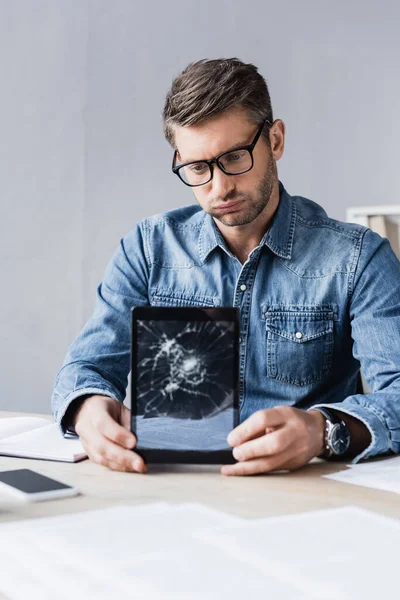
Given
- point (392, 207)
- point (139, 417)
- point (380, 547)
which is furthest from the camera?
point (392, 207)

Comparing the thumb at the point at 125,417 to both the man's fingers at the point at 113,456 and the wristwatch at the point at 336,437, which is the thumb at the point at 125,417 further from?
the wristwatch at the point at 336,437

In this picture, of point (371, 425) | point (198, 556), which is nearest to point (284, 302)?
point (371, 425)

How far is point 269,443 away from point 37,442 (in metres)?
0.43

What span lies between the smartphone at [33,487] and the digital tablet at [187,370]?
16cm

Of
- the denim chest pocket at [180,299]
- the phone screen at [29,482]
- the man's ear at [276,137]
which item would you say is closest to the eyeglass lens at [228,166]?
the man's ear at [276,137]

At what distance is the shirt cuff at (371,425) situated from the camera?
3.93 ft

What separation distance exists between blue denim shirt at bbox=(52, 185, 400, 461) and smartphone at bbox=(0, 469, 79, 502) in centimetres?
37

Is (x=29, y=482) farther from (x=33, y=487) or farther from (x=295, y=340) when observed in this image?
(x=295, y=340)

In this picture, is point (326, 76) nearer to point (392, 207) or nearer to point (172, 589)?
point (392, 207)

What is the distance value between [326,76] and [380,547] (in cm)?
326

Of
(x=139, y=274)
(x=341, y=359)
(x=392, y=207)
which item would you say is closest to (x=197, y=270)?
(x=139, y=274)

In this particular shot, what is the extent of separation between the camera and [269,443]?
1075 millimetres

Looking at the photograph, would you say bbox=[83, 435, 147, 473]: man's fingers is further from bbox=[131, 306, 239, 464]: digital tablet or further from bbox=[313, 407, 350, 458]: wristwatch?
bbox=[313, 407, 350, 458]: wristwatch

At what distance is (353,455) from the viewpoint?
1198 millimetres
